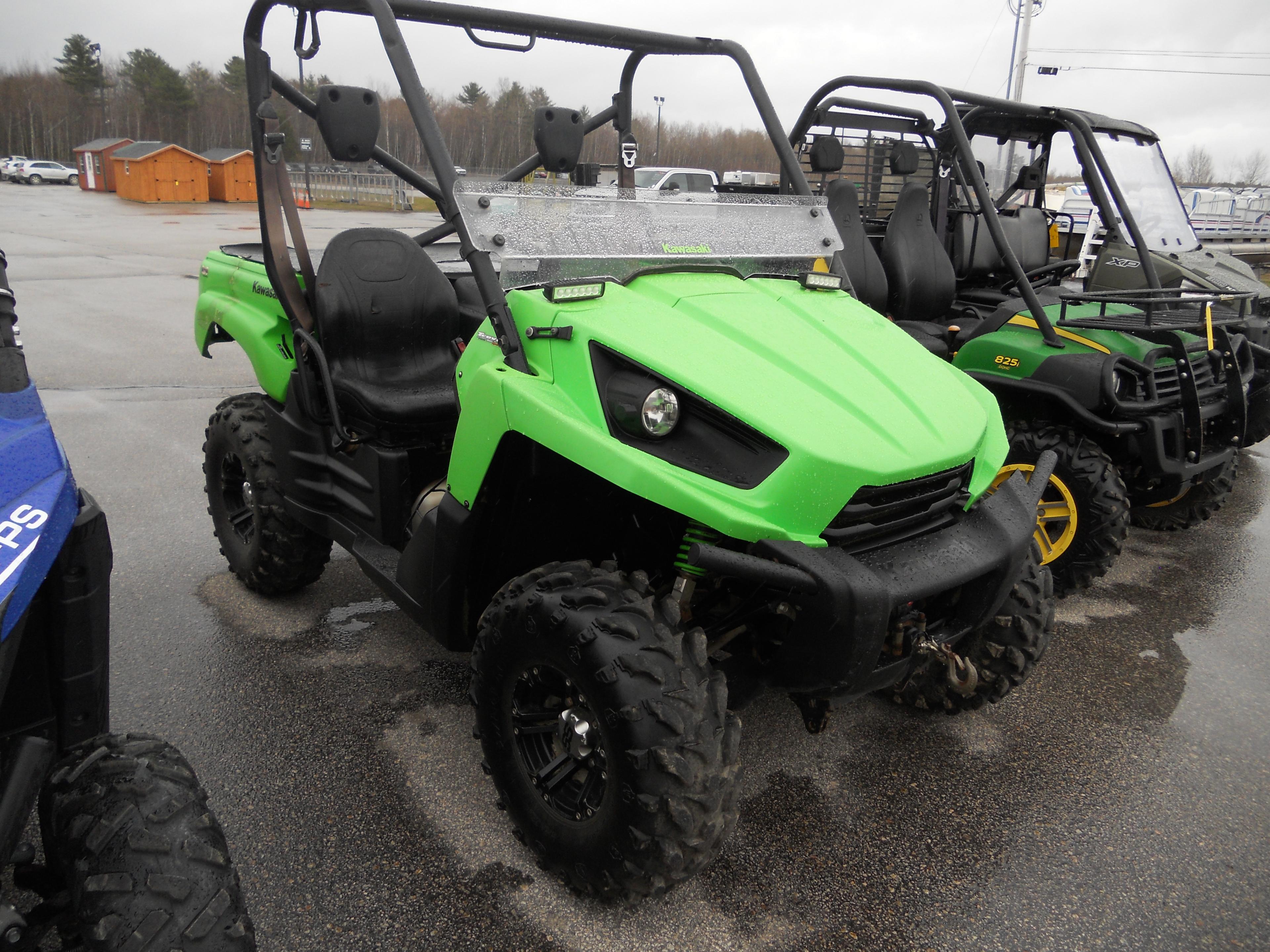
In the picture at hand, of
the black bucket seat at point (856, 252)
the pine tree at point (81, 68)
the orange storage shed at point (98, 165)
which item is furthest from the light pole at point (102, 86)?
the black bucket seat at point (856, 252)

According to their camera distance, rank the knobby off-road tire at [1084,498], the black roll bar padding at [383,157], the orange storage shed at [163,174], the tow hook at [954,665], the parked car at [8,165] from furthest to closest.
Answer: the parked car at [8,165] < the orange storage shed at [163,174] < the knobby off-road tire at [1084,498] < the black roll bar padding at [383,157] < the tow hook at [954,665]

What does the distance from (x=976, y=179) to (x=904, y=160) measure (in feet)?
3.60

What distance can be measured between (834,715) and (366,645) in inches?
65.9

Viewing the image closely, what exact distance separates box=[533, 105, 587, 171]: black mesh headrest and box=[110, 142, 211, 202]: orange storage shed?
1398 inches

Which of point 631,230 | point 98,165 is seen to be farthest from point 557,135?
point 98,165

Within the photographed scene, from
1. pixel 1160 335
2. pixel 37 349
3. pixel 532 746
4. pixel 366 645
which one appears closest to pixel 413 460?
pixel 366 645

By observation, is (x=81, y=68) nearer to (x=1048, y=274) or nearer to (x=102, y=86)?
(x=102, y=86)

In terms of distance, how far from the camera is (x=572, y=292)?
7.30 feet

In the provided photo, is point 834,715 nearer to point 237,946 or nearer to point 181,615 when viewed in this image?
point 237,946

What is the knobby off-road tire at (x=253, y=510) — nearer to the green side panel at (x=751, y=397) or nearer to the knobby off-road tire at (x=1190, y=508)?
the green side panel at (x=751, y=397)

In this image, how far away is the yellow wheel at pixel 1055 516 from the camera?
3.95 meters

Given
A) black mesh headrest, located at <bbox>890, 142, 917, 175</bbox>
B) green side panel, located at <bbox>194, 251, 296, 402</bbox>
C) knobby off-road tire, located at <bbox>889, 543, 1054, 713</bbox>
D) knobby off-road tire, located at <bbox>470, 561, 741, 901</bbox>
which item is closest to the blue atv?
knobby off-road tire, located at <bbox>470, 561, 741, 901</bbox>

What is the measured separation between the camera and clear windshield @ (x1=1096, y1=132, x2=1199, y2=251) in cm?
534

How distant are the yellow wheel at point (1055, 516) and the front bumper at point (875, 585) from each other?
1731 millimetres
